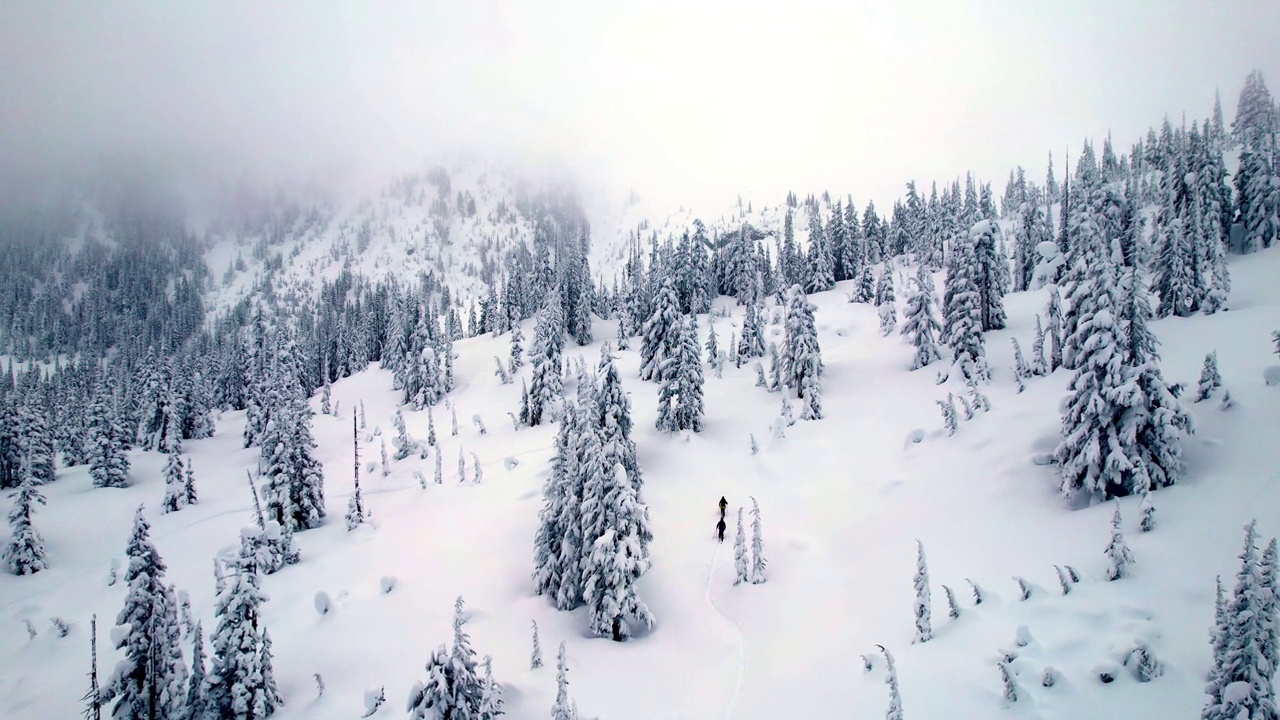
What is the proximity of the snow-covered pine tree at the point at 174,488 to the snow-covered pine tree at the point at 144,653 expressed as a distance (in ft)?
119

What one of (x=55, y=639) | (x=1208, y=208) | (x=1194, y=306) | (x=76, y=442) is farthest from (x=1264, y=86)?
(x=76, y=442)

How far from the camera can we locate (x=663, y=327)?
49.7 m

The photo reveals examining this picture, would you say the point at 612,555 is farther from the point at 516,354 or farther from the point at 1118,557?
the point at 516,354

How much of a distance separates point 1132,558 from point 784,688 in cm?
1124

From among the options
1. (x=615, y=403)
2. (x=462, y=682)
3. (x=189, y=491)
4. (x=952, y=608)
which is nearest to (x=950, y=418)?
(x=952, y=608)

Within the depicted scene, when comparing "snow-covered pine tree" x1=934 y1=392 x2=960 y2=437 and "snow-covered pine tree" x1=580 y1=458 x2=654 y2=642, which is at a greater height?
"snow-covered pine tree" x1=934 y1=392 x2=960 y2=437

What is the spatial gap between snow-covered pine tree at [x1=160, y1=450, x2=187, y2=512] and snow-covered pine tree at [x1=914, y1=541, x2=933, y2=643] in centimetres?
5762

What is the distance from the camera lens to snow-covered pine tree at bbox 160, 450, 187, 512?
49.6 metres

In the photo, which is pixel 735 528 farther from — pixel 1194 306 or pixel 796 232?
pixel 796 232

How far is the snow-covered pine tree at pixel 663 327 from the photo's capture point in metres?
45.8

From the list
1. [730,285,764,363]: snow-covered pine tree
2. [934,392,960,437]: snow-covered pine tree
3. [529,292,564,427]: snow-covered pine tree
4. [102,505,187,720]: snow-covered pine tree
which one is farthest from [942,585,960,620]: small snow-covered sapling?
[730,285,764,363]: snow-covered pine tree

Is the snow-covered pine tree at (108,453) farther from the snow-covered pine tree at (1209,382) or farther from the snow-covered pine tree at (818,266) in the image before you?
the snow-covered pine tree at (818,266)

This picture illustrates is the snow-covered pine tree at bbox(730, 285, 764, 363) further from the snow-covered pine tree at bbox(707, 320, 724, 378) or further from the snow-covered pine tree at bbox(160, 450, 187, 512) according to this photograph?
the snow-covered pine tree at bbox(160, 450, 187, 512)

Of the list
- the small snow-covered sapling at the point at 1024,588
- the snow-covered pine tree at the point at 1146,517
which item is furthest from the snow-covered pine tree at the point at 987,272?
the small snow-covered sapling at the point at 1024,588
